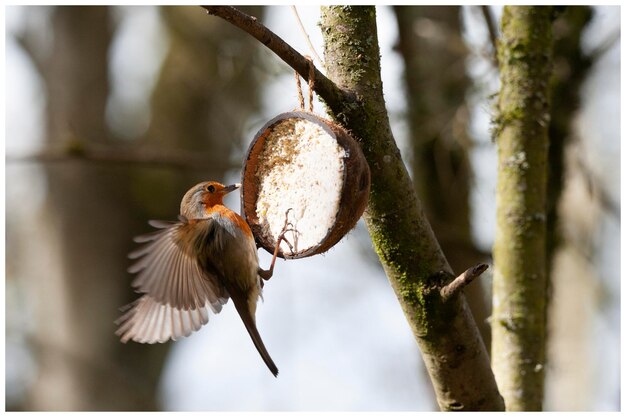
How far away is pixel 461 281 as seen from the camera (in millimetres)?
2152

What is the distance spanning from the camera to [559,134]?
13.7 ft

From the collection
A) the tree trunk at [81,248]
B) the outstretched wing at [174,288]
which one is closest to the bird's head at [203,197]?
the outstretched wing at [174,288]

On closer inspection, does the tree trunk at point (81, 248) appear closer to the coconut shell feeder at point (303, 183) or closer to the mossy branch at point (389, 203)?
the coconut shell feeder at point (303, 183)

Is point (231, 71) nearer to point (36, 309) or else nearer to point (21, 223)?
point (36, 309)

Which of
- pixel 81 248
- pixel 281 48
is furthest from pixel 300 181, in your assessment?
pixel 81 248

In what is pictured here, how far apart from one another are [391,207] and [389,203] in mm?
14

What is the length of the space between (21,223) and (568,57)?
7702 mm

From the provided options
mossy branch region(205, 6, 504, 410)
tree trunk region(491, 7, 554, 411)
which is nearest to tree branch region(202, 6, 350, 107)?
mossy branch region(205, 6, 504, 410)

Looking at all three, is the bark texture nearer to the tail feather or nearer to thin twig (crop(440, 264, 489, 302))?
the tail feather

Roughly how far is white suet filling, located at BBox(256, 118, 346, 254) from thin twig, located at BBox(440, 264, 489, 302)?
391mm

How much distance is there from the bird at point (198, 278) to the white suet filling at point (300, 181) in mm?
183

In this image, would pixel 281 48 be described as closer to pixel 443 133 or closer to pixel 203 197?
pixel 203 197

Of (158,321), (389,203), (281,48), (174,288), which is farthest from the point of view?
(158,321)

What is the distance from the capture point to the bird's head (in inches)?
125
